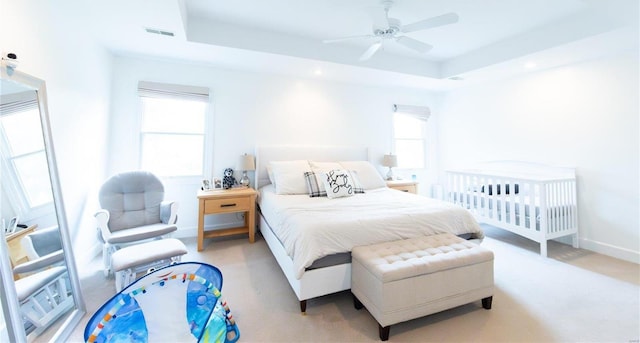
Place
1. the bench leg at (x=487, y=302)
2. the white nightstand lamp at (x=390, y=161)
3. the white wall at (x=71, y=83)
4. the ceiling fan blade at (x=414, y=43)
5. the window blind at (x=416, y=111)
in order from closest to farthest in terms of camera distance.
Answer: the white wall at (x=71, y=83) < the bench leg at (x=487, y=302) < the ceiling fan blade at (x=414, y=43) < the white nightstand lamp at (x=390, y=161) < the window blind at (x=416, y=111)

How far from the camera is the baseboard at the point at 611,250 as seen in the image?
2729 mm

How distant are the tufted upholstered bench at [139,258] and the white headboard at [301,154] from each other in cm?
168

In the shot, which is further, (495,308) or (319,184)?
(319,184)

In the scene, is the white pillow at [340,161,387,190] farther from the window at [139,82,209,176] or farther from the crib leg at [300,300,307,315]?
the window at [139,82,209,176]

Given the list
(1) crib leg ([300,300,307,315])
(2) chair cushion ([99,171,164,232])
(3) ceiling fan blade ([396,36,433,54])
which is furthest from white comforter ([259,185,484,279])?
(3) ceiling fan blade ([396,36,433,54])

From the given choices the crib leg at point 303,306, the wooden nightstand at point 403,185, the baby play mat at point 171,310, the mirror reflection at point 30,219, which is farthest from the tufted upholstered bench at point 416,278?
the wooden nightstand at point 403,185

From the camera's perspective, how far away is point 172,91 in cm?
333

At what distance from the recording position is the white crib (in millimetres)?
2877

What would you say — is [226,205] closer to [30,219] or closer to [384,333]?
[30,219]

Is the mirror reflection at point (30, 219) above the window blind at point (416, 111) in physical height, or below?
below

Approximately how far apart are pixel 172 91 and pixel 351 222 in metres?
2.95

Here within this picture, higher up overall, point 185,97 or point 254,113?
point 185,97

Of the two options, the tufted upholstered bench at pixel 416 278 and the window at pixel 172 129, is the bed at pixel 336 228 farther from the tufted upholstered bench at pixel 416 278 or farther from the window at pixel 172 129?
the window at pixel 172 129

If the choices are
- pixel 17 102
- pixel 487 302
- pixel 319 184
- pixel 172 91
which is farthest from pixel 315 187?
pixel 17 102
